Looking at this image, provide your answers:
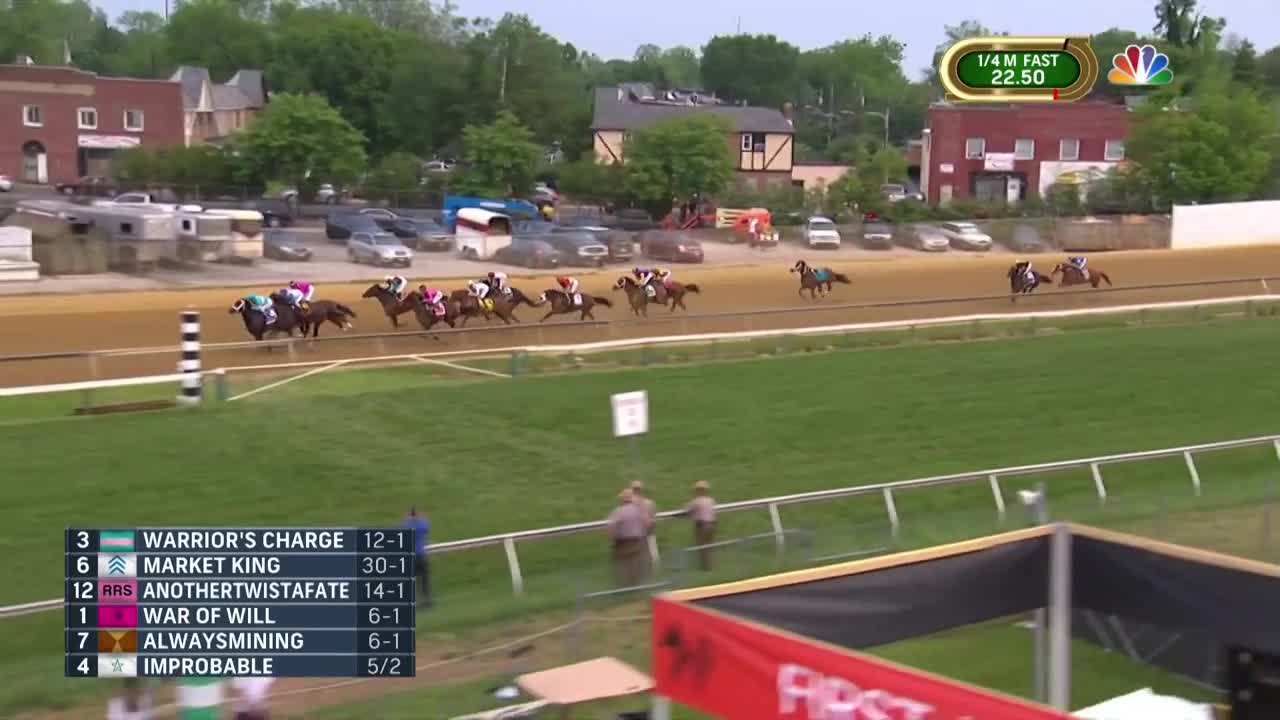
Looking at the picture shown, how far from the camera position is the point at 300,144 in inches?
2200

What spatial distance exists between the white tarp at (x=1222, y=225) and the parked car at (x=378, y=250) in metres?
24.5

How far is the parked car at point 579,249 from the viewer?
133ft

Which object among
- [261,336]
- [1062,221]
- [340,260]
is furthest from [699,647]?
[1062,221]

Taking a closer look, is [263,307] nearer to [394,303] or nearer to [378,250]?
[394,303]

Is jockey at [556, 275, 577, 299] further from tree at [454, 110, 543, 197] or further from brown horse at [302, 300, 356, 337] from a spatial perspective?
tree at [454, 110, 543, 197]

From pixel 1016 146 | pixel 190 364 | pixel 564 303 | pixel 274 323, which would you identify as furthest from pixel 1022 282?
pixel 1016 146

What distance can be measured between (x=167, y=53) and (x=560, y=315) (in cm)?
9364

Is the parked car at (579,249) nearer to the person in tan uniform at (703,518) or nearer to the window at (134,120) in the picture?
the person in tan uniform at (703,518)

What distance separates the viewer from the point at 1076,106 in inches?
2562

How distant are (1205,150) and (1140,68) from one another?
4498 centimetres

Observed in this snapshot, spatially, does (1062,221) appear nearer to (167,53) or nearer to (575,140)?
(575,140)

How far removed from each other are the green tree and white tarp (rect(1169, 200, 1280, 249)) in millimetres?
4941

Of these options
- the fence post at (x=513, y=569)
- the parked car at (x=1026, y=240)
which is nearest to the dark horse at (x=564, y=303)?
the fence post at (x=513, y=569)

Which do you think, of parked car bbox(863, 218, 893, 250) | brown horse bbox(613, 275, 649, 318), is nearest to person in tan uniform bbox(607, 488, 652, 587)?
brown horse bbox(613, 275, 649, 318)
